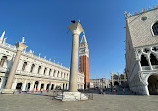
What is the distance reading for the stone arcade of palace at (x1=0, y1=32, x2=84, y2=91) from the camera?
69.7 ft

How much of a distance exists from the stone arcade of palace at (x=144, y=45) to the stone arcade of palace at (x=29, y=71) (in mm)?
23843

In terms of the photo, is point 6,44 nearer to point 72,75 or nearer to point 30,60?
point 30,60

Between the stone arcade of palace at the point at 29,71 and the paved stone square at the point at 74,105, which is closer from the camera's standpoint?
the paved stone square at the point at 74,105

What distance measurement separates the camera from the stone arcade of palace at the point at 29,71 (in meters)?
21.2

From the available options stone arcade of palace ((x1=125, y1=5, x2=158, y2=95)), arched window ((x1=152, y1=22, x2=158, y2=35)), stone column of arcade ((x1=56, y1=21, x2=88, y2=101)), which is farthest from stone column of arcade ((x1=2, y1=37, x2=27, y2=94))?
arched window ((x1=152, y1=22, x2=158, y2=35))

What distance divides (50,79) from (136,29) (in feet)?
104

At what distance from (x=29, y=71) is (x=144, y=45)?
100 feet

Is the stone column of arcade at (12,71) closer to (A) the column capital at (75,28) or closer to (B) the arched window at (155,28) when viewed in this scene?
(A) the column capital at (75,28)

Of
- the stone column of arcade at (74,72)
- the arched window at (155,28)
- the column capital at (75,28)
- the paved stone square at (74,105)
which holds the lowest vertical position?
the paved stone square at (74,105)

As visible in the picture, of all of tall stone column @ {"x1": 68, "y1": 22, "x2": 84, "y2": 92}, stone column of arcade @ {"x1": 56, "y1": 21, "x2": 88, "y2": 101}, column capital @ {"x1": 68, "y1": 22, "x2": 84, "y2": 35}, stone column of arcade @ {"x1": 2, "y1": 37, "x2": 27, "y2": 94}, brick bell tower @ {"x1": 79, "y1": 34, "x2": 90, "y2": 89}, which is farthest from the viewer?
brick bell tower @ {"x1": 79, "y1": 34, "x2": 90, "y2": 89}

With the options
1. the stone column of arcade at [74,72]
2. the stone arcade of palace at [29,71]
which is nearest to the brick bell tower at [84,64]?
the stone arcade of palace at [29,71]

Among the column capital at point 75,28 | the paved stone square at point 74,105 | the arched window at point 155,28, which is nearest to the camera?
the paved stone square at point 74,105

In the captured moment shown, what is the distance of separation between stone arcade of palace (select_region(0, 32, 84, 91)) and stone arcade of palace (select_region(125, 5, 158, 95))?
939 inches

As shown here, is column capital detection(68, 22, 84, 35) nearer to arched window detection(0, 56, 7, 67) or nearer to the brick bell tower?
arched window detection(0, 56, 7, 67)
